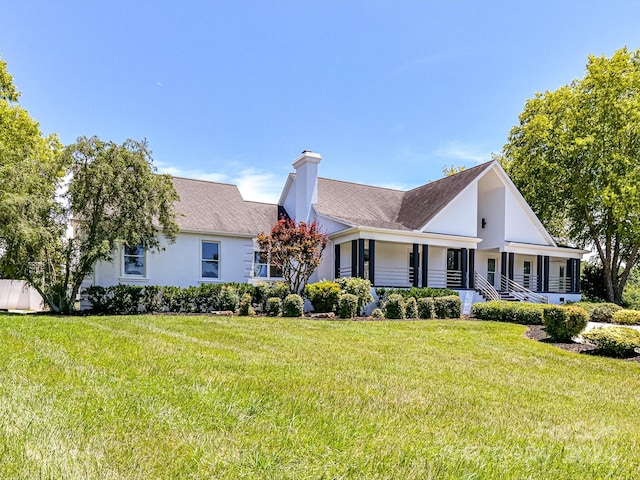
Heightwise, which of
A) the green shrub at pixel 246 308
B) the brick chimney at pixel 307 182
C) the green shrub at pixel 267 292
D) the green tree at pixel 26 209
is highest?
the brick chimney at pixel 307 182

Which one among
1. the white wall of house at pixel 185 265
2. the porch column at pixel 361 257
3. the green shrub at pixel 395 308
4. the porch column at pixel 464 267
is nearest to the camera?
the green shrub at pixel 395 308

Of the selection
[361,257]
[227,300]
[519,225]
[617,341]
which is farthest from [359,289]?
[519,225]

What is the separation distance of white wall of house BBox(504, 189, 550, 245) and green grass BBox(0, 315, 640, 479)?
15.7 metres

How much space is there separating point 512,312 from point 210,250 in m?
12.3

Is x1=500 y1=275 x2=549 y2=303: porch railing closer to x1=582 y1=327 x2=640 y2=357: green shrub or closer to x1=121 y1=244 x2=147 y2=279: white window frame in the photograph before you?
x1=582 y1=327 x2=640 y2=357: green shrub

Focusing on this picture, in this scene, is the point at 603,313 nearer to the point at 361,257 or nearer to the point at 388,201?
the point at 361,257

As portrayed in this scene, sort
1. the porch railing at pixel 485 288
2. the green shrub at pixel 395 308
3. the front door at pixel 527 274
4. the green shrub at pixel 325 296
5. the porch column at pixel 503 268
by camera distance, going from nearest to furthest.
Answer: the green shrub at pixel 395 308
the green shrub at pixel 325 296
the porch railing at pixel 485 288
the porch column at pixel 503 268
the front door at pixel 527 274

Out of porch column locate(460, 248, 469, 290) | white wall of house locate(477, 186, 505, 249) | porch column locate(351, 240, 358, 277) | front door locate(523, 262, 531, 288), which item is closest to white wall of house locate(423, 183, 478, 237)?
porch column locate(460, 248, 469, 290)

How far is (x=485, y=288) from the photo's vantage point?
2266 cm

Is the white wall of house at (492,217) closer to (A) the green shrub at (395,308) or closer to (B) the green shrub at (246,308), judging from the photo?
(A) the green shrub at (395,308)

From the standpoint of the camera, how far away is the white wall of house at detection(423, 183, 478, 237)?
69.0 ft

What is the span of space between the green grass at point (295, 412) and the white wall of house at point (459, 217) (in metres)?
12.8

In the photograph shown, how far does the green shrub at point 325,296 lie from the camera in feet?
52.7

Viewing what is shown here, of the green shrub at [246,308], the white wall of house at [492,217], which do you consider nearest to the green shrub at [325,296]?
the green shrub at [246,308]
